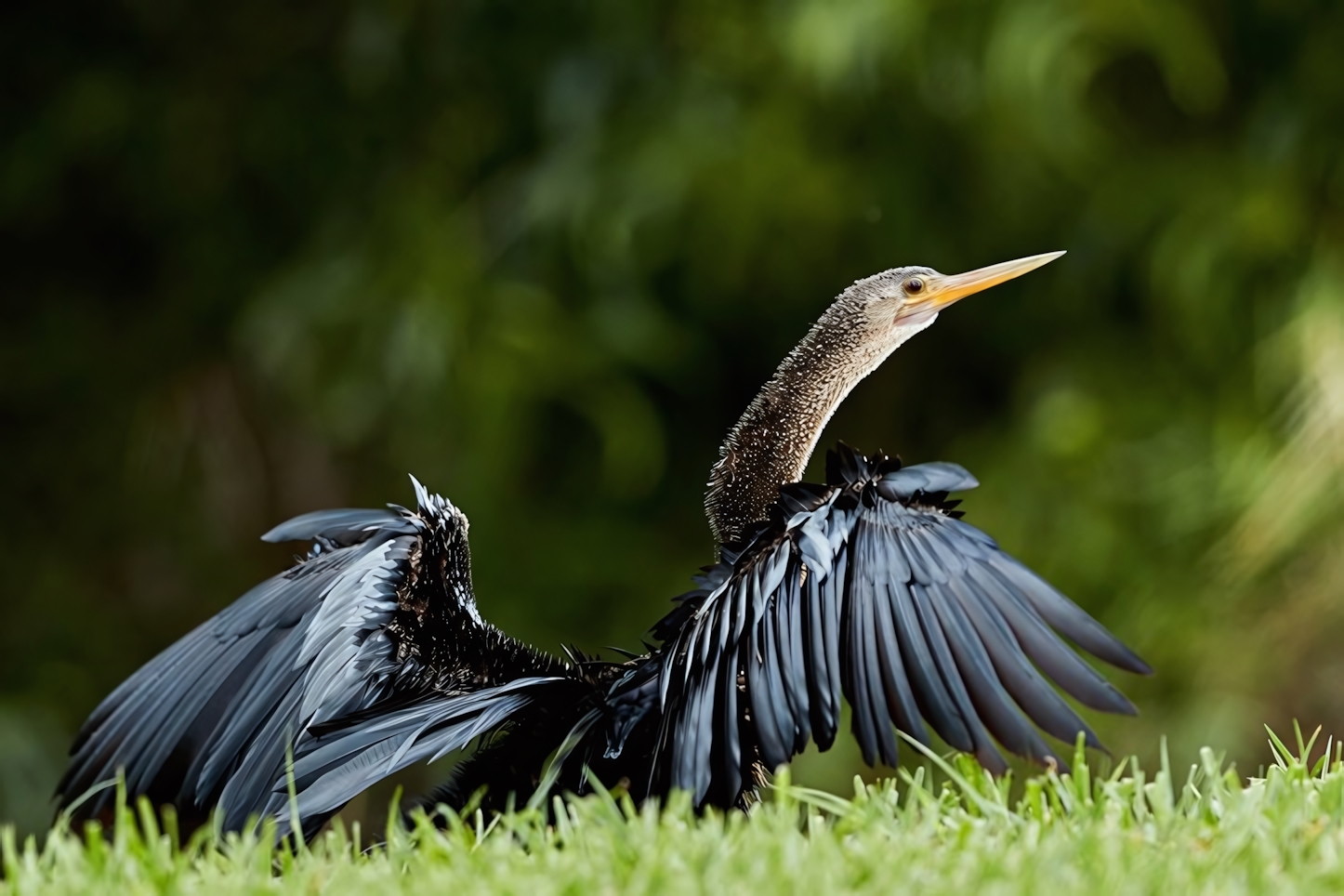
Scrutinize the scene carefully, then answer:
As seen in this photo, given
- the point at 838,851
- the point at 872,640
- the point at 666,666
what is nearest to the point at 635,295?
the point at 666,666

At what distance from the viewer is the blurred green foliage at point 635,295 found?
18.0ft

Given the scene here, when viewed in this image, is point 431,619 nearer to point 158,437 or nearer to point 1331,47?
point 1331,47

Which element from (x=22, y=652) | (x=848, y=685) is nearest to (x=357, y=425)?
(x=22, y=652)

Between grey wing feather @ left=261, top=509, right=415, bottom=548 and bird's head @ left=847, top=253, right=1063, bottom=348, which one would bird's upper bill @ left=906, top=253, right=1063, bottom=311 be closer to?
bird's head @ left=847, top=253, right=1063, bottom=348

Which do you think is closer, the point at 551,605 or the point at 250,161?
the point at 551,605

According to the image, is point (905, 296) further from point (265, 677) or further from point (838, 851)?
point (838, 851)

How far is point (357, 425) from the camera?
6480 millimetres

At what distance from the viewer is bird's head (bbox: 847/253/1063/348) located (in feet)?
10.5

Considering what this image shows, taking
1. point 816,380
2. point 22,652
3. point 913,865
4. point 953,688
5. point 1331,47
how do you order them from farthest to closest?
point 22,652 → point 1331,47 → point 816,380 → point 953,688 → point 913,865

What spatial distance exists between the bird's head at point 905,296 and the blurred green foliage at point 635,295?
2.28 m

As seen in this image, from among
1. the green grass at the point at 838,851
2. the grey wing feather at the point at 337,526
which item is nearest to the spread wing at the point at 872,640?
the green grass at the point at 838,851

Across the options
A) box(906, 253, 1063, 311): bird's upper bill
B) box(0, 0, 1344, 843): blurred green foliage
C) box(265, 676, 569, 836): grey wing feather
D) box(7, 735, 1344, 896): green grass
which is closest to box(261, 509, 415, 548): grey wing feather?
box(265, 676, 569, 836): grey wing feather

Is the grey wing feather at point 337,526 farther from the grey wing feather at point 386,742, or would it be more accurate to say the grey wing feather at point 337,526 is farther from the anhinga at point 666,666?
the grey wing feather at point 386,742

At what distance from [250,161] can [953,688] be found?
18.1 feet
